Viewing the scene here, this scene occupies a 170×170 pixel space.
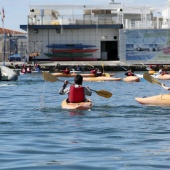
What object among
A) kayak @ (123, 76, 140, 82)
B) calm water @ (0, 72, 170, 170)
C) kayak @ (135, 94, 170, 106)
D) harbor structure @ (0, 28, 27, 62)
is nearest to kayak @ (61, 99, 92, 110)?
calm water @ (0, 72, 170, 170)

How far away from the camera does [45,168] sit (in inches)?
450

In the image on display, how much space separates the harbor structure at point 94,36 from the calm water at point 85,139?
178 feet

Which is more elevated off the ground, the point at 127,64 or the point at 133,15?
the point at 133,15

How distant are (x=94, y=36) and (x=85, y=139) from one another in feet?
215

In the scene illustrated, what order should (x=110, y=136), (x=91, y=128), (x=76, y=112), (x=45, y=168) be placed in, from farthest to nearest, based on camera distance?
(x=76, y=112) → (x=91, y=128) → (x=110, y=136) → (x=45, y=168)

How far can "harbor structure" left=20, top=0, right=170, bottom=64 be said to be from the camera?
251 feet

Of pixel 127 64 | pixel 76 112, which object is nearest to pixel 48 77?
pixel 76 112

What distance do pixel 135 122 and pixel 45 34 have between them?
204 feet

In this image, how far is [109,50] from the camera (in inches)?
3174

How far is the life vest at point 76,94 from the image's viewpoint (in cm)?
2073

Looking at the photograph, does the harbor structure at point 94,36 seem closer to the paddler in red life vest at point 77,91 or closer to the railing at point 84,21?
the railing at point 84,21

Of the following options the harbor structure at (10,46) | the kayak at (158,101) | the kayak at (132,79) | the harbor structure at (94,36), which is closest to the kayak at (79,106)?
the kayak at (158,101)

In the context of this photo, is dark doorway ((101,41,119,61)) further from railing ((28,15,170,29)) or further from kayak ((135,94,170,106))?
kayak ((135,94,170,106))

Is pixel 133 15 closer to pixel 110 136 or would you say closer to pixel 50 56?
pixel 50 56
